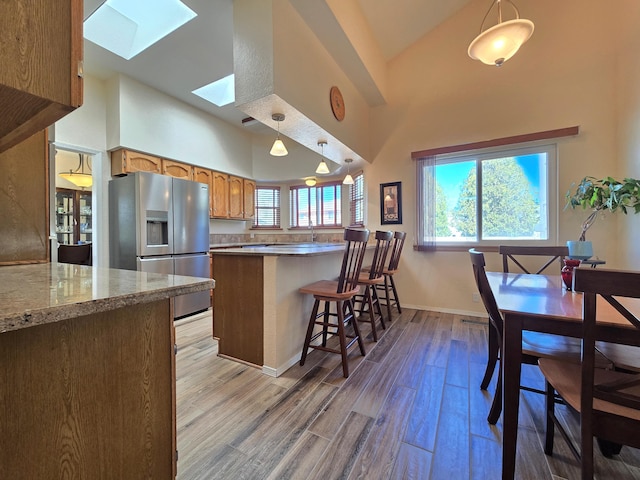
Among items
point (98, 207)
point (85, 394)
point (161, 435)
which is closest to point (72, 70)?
point (85, 394)

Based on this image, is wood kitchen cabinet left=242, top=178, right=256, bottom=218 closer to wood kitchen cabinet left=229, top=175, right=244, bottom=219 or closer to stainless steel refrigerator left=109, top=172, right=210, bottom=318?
wood kitchen cabinet left=229, top=175, right=244, bottom=219

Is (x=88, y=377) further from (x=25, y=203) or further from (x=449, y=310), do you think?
(x=449, y=310)

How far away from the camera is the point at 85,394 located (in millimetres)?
673

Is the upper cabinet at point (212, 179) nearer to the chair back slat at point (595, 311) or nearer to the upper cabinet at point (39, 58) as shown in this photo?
the upper cabinet at point (39, 58)

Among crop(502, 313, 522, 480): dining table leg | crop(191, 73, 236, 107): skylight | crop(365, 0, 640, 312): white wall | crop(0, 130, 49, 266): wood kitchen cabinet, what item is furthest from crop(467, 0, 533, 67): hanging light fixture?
crop(191, 73, 236, 107): skylight

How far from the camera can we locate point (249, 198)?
5445 mm

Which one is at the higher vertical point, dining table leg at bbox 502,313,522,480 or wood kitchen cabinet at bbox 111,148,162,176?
wood kitchen cabinet at bbox 111,148,162,176

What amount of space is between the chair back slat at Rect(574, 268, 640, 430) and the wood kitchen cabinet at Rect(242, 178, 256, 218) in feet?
16.9

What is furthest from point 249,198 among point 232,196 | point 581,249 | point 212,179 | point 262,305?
point 581,249

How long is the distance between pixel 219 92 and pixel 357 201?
2834 mm

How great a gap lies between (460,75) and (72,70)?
13.8ft

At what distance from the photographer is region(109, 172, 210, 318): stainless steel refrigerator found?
311 cm

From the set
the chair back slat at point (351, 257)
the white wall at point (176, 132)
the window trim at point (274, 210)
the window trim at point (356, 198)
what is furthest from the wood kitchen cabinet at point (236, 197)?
the chair back slat at point (351, 257)

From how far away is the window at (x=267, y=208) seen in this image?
5789 mm
